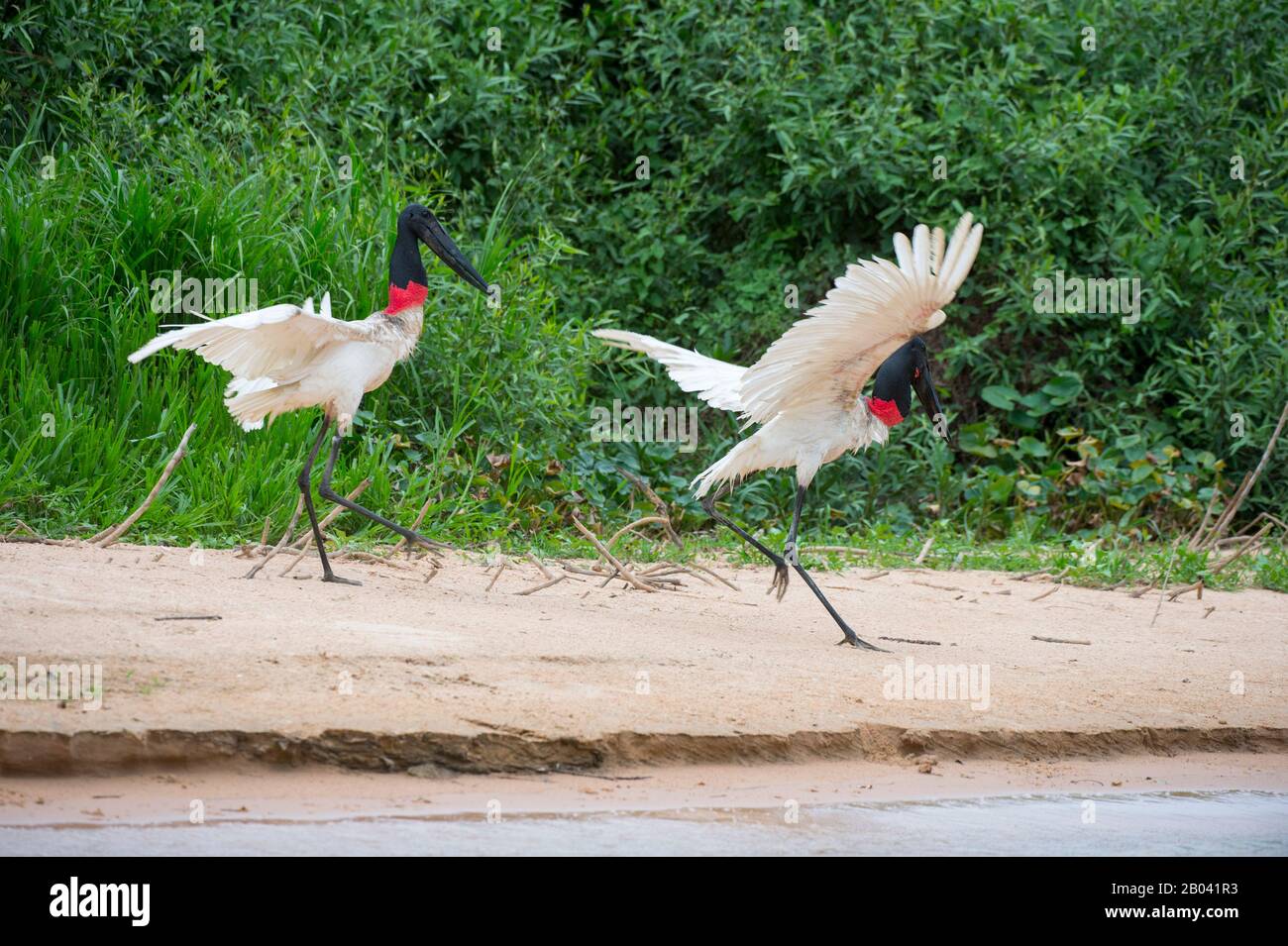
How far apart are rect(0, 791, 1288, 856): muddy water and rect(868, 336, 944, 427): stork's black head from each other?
7.55ft

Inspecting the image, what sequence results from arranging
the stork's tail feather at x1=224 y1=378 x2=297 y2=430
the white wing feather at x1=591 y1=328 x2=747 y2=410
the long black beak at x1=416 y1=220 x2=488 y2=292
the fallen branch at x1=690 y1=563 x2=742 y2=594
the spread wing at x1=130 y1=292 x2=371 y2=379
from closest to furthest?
the spread wing at x1=130 y1=292 x2=371 y2=379 → the stork's tail feather at x1=224 y1=378 x2=297 y2=430 → the white wing feather at x1=591 y1=328 x2=747 y2=410 → the fallen branch at x1=690 y1=563 x2=742 y2=594 → the long black beak at x1=416 y1=220 x2=488 y2=292

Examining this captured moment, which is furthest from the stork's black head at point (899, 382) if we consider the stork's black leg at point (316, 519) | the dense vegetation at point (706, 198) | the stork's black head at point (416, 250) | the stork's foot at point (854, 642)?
the stork's black leg at point (316, 519)

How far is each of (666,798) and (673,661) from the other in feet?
3.11

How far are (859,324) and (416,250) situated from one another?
2.11 metres

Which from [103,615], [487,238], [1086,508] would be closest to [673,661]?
[103,615]

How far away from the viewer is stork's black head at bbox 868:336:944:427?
19.1 ft

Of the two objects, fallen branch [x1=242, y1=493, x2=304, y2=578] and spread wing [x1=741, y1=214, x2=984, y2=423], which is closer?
spread wing [x1=741, y1=214, x2=984, y2=423]

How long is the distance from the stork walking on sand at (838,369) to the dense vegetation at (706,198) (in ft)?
5.21

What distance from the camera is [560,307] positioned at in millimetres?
9266

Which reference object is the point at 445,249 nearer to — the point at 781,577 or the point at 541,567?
the point at 541,567

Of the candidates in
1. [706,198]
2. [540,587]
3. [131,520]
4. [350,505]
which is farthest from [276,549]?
[706,198]

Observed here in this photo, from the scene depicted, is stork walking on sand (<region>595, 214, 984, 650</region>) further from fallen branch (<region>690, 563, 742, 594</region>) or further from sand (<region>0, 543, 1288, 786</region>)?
sand (<region>0, 543, 1288, 786</region>)

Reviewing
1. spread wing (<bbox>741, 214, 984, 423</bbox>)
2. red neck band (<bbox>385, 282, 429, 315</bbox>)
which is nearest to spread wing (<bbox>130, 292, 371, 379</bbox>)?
red neck band (<bbox>385, 282, 429, 315</bbox>)

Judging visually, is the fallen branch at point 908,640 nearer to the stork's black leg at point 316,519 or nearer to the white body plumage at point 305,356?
the stork's black leg at point 316,519
